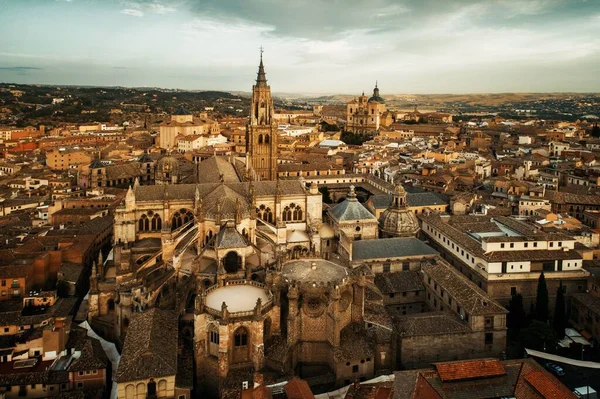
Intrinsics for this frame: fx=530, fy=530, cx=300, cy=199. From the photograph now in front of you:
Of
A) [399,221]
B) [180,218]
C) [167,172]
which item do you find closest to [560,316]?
[399,221]

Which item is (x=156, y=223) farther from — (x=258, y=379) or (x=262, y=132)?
Answer: (x=262, y=132)

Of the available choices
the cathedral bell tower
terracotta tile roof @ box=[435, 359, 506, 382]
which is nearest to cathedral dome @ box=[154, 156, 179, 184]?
the cathedral bell tower

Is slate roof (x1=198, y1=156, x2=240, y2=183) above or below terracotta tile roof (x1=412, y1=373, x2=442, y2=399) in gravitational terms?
above

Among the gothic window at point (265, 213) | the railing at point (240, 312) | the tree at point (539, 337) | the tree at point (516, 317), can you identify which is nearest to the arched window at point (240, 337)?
the railing at point (240, 312)

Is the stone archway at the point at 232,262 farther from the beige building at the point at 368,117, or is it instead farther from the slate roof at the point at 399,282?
the beige building at the point at 368,117

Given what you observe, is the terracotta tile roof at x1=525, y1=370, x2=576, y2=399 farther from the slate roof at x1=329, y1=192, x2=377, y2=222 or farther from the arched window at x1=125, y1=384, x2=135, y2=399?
the slate roof at x1=329, y1=192, x2=377, y2=222

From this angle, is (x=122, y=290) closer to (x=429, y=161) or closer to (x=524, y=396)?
(x=524, y=396)

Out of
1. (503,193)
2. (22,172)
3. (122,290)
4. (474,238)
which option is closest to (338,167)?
(503,193)
